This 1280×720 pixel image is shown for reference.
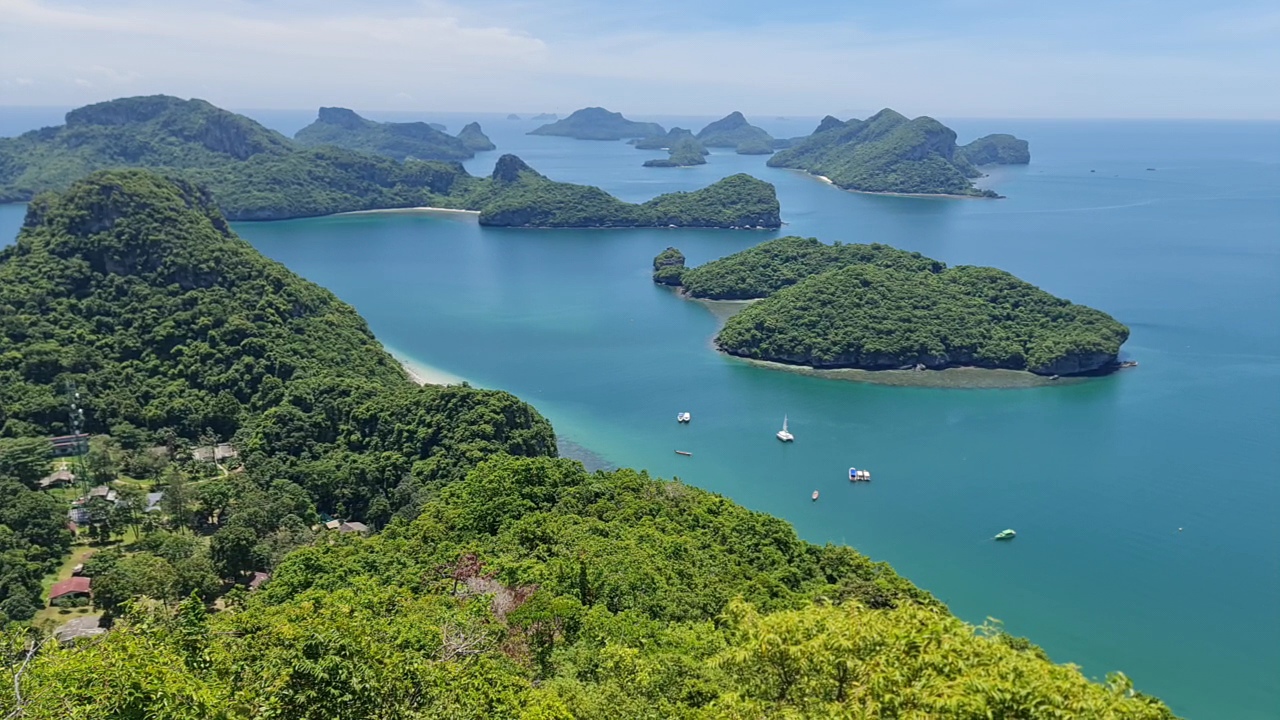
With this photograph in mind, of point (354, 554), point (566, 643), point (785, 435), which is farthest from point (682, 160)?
point (566, 643)

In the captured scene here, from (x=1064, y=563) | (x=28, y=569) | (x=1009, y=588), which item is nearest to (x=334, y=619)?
(x=28, y=569)

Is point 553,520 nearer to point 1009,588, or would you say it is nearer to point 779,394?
point 1009,588

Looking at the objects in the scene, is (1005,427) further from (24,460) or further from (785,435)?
(24,460)

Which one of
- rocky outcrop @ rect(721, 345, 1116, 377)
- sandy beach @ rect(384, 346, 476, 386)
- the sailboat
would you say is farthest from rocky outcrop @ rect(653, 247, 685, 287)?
the sailboat

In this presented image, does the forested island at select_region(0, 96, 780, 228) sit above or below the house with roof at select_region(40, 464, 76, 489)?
above

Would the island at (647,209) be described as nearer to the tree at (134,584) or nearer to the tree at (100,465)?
the tree at (100,465)

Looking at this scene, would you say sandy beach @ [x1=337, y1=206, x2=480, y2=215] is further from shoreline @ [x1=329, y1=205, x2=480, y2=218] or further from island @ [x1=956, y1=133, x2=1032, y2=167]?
island @ [x1=956, y1=133, x2=1032, y2=167]
